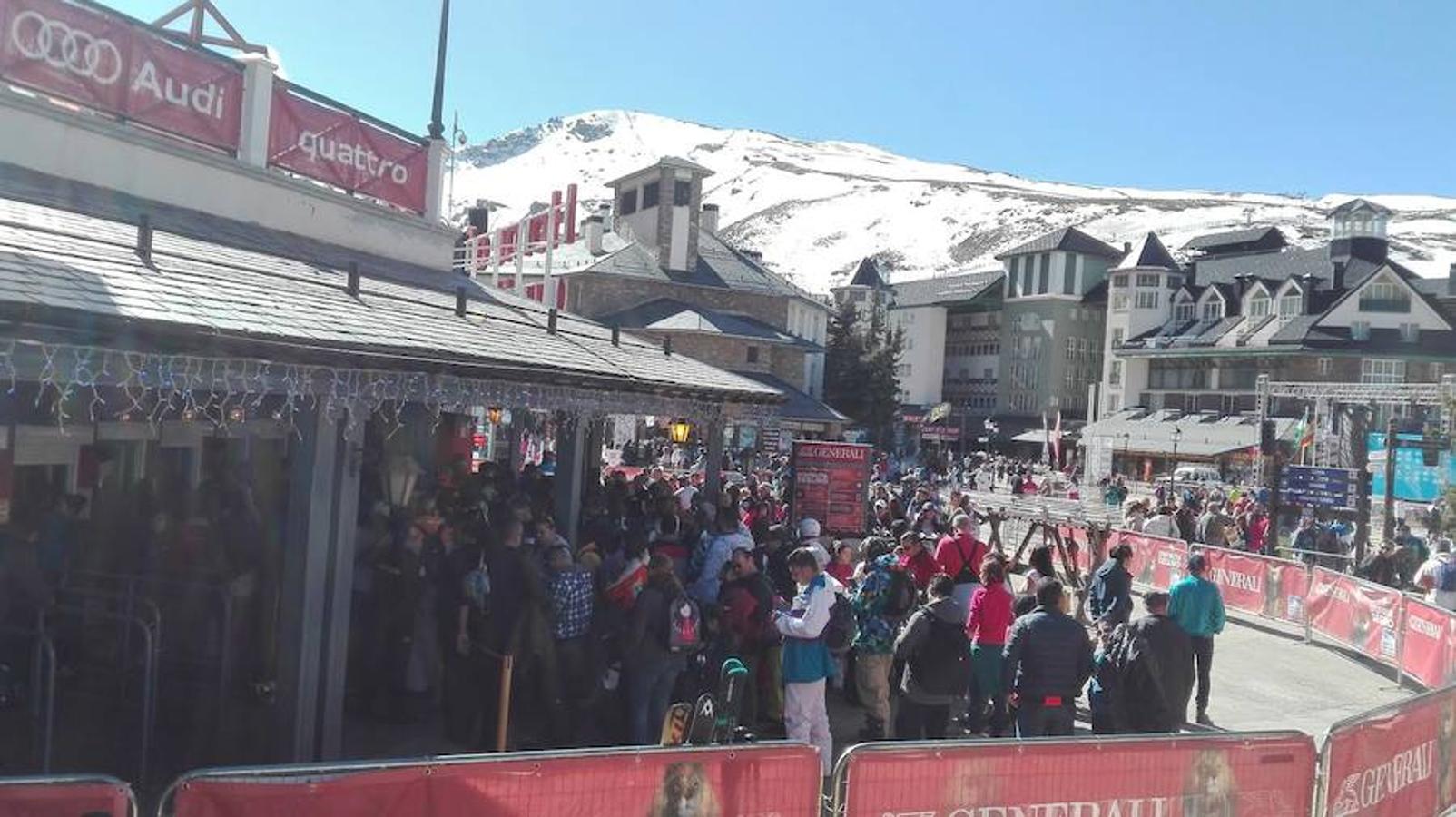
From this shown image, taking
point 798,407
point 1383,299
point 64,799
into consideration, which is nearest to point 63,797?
point 64,799

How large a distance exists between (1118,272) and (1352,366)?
1539cm

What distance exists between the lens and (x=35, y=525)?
836 cm

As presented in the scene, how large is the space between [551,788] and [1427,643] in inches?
444

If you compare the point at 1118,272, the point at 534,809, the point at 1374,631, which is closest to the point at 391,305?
the point at 534,809

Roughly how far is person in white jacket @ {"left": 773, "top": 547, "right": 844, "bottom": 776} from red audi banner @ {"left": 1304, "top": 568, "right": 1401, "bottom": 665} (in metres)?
9.00

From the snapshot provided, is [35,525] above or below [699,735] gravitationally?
above

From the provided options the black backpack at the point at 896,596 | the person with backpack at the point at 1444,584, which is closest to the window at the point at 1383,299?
the person with backpack at the point at 1444,584

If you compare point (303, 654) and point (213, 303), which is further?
point (303, 654)

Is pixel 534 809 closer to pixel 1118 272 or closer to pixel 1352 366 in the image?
pixel 1352 366

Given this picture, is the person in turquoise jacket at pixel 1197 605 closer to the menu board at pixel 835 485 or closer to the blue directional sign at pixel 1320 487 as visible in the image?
the menu board at pixel 835 485

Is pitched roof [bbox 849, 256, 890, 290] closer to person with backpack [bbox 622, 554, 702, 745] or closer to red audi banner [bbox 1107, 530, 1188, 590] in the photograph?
red audi banner [bbox 1107, 530, 1188, 590]

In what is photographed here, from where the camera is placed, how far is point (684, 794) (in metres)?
5.14

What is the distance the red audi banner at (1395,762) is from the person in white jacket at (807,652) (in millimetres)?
2937

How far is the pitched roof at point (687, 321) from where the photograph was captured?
43.1m
